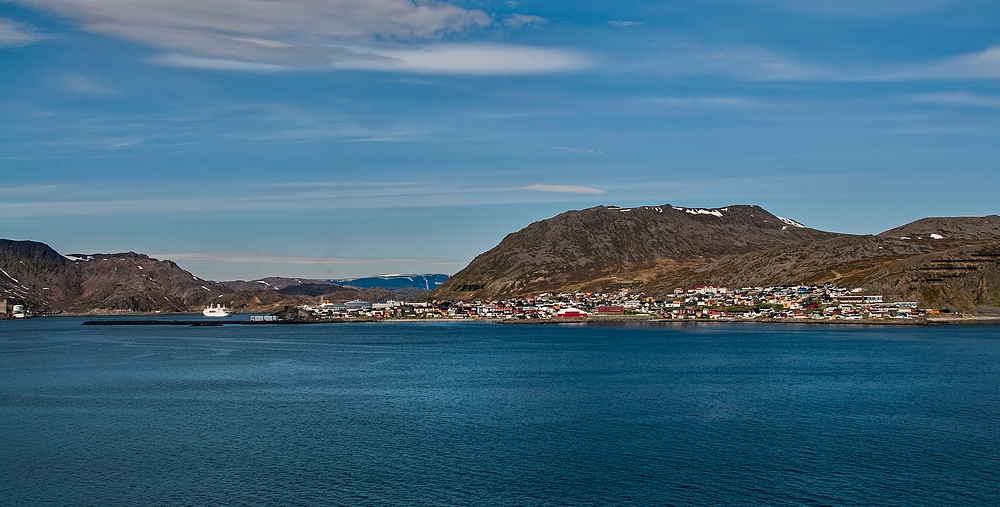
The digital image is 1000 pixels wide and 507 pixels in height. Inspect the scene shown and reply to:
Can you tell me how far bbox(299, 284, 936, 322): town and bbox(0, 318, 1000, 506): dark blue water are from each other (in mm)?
60538

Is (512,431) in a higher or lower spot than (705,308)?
lower

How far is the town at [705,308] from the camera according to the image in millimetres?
134250

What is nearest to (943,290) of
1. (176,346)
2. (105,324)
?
(176,346)

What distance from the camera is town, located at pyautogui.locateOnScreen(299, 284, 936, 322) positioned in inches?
5285

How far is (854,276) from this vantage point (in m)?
164

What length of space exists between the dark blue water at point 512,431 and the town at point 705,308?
60.5 metres

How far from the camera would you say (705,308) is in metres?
161

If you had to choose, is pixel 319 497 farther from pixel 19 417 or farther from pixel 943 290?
pixel 943 290

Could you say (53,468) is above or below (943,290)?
below

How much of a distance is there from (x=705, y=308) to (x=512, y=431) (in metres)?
129

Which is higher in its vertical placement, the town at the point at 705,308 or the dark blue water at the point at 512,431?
the town at the point at 705,308

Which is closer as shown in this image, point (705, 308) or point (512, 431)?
point (512, 431)

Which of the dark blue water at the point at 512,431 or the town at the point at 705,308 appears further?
the town at the point at 705,308

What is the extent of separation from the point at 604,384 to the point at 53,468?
34775 mm
